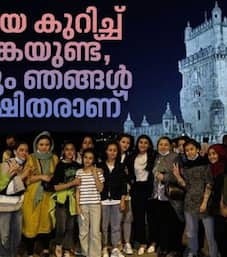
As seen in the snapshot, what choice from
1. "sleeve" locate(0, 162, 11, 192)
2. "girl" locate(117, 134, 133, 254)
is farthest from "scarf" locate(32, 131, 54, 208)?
"girl" locate(117, 134, 133, 254)

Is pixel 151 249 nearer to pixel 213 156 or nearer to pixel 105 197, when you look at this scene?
pixel 105 197

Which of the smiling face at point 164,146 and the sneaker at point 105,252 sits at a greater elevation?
the smiling face at point 164,146

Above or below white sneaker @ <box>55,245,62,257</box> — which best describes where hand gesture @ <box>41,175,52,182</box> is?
above

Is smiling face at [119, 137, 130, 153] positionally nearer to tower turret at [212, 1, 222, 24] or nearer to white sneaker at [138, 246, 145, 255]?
white sneaker at [138, 246, 145, 255]

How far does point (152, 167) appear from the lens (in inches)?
201

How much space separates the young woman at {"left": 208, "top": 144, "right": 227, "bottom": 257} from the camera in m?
4.34

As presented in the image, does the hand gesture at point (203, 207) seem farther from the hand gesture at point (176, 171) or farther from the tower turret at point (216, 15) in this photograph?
the tower turret at point (216, 15)

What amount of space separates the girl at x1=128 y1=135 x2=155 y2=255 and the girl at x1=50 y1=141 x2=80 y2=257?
600mm

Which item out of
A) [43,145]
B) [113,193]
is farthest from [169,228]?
[43,145]

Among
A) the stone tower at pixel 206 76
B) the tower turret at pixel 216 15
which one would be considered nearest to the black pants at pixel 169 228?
the stone tower at pixel 206 76

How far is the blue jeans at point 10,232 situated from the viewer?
4633 mm

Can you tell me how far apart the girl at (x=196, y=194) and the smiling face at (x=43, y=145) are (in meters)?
1.14

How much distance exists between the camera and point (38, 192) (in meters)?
4.77

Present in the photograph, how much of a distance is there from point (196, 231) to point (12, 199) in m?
1.51
